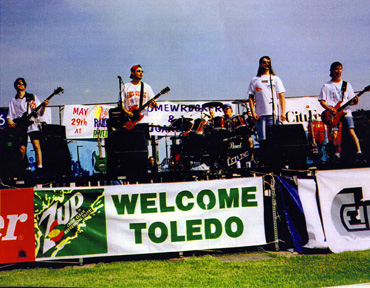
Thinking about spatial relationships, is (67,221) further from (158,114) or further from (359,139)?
(158,114)

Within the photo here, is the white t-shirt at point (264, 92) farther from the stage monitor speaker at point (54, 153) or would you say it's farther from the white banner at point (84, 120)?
the white banner at point (84, 120)

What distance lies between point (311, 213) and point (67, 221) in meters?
3.57

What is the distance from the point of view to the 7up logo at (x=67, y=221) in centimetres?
532

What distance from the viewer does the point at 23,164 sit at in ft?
22.3

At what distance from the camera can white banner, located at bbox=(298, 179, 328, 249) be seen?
5660mm

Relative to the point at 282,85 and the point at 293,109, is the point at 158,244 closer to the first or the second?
the point at 282,85

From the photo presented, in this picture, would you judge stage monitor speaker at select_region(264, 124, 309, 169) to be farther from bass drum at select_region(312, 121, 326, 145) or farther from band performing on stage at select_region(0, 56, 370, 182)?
bass drum at select_region(312, 121, 326, 145)

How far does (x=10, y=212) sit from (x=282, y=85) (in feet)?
16.7

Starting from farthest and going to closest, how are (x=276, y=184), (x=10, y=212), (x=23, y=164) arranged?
(x=23, y=164) < (x=276, y=184) < (x=10, y=212)

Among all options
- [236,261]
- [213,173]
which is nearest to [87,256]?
[236,261]

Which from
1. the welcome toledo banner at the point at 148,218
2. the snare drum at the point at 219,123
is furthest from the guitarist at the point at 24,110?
the snare drum at the point at 219,123

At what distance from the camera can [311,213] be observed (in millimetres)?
5777

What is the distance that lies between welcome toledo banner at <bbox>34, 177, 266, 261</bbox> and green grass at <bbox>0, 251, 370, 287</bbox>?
25 centimetres

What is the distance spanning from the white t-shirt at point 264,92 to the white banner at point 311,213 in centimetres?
171
